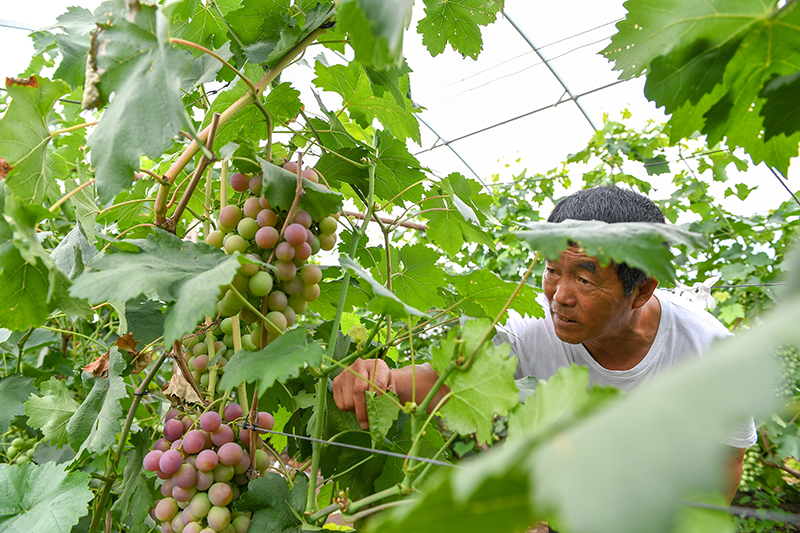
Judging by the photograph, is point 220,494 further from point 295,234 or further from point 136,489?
point 295,234

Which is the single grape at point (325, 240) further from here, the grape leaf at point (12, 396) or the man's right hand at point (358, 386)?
the grape leaf at point (12, 396)

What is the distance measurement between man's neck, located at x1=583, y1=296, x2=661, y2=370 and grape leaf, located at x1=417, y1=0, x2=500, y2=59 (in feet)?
3.37

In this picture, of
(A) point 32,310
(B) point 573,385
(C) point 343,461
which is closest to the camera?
(B) point 573,385

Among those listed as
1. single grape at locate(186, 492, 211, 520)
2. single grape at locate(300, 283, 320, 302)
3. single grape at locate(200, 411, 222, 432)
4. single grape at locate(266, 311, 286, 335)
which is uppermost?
single grape at locate(300, 283, 320, 302)

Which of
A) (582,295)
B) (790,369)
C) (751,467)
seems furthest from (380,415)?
(751,467)

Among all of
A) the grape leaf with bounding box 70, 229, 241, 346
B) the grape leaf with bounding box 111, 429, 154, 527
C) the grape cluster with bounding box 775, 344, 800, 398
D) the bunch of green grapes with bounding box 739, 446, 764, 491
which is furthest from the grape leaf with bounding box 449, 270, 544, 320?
the bunch of green grapes with bounding box 739, 446, 764, 491

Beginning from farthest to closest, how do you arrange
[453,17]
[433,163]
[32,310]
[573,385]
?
1. [433,163]
2. [453,17]
3. [32,310]
4. [573,385]

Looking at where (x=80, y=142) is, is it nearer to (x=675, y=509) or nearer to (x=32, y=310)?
(x=32, y=310)

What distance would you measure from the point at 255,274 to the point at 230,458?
29 cm

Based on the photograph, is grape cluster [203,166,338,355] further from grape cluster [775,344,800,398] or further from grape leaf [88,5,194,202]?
grape cluster [775,344,800,398]

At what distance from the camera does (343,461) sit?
886 mm

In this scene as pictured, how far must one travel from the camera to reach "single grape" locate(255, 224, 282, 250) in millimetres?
771

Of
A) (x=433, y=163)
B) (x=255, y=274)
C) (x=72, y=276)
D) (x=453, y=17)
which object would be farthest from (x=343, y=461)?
(x=433, y=163)

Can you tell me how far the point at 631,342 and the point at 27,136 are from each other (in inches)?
67.3
